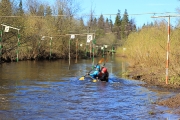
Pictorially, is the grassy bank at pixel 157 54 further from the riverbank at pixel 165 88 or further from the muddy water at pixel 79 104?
the muddy water at pixel 79 104

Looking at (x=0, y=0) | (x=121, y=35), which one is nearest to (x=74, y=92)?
(x=0, y=0)

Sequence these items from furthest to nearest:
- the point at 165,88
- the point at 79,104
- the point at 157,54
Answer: the point at 157,54, the point at 165,88, the point at 79,104

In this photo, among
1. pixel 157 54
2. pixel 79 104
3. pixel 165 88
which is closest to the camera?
pixel 79 104

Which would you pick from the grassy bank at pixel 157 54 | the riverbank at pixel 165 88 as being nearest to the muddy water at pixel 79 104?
the riverbank at pixel 165 88

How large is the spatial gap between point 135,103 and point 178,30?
10115mm

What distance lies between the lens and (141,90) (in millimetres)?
17469

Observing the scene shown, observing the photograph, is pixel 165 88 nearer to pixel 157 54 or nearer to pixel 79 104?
pixel 79 104

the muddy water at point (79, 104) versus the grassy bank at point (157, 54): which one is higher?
the grassy bank at point (157, 54)

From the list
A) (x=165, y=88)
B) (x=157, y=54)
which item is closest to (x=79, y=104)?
(x=165, y=88)

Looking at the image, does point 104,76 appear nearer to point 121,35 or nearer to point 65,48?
point 65,48

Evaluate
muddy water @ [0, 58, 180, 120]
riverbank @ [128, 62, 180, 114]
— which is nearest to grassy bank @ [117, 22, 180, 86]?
riverbank @ [128, 62, 180, 114]

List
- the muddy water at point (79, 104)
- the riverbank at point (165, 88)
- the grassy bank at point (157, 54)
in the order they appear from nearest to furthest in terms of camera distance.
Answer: the muddy water at point (79, 104), the riverbank at point (165, 88), the grassy bank at point (157, 54)

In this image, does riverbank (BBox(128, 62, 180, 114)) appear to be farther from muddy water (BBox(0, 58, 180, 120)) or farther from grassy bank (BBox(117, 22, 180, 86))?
muddy water (BBox(0, 58, 180, 120))

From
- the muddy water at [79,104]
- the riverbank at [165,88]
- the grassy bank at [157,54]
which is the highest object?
the grassy bank at [157,54]
